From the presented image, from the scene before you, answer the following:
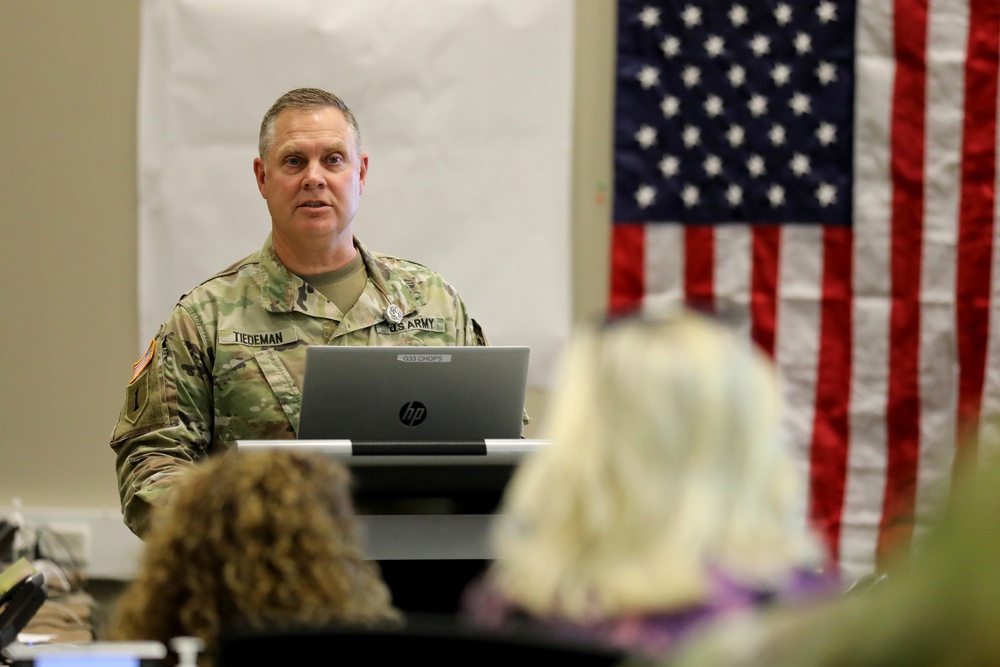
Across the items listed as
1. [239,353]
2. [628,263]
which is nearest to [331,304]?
[239,353]

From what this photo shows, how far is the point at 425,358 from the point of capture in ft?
7.38

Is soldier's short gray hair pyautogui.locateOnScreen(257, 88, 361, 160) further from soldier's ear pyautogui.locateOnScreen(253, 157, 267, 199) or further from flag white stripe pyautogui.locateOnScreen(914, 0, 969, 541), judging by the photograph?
flag white stripe pyautogui.locateOnScreen(914, 0, 969, 541)

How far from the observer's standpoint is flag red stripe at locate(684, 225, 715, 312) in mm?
4148

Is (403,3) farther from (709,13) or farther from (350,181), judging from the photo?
(350,181)

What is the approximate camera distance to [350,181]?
3023mm

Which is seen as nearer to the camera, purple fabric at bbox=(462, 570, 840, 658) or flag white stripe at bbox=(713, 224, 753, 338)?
purple fabric at bbox=(462, 570, 840, 658)

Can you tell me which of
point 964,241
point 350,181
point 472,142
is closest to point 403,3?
point 472,142

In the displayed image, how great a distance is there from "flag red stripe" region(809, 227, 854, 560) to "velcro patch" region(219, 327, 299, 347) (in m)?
2.03

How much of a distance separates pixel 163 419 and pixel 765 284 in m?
2.24

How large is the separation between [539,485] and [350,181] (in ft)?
7.00

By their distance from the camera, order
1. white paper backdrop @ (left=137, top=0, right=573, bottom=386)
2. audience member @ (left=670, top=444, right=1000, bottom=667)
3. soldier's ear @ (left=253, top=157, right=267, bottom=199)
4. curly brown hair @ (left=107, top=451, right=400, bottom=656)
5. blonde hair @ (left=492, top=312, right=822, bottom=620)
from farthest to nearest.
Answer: white paper backdrop @ (left=137, top=0, right=573, bottom=386) < soldier's ear @ (left=253, top=157, right=267, bottom=199) < curly brown hair @ (left=107, top=451, right=400, bottom=656) < blonde hair @ (left=492, top=312, right=822, bottom=620) < audience member @ (left=670, top=444, right=1000, bottom=667)

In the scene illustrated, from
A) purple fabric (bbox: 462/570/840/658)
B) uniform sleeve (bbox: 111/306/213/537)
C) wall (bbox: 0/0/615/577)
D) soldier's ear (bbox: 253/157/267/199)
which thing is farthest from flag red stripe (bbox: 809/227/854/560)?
purple fabric (bbox: 462/570/840/658)

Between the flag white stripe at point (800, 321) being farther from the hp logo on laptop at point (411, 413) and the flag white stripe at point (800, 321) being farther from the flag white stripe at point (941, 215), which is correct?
the hp logo on laptop at point (411, 413)

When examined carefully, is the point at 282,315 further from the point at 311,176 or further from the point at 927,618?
the point at 927,618
